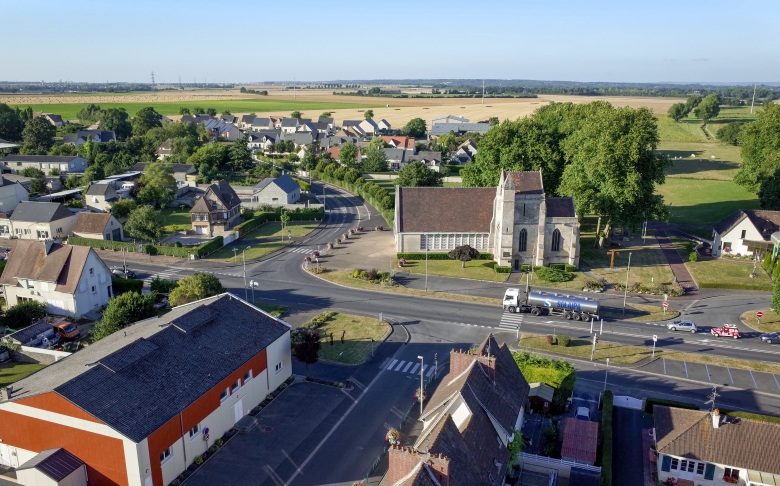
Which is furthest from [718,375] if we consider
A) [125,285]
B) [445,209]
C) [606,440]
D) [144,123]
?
[144,123]

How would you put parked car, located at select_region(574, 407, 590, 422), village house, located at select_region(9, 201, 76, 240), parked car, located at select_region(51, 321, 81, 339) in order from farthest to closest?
village house, located at select_region(9, 201, 76, 240) < parked car, located at select_region(51, 321, 81, 339) < parked car, located at select_region(574, 407, 590, 422)

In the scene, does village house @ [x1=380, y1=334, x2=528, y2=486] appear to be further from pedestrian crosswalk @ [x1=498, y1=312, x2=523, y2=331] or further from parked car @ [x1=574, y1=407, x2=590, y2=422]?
pedestrian crosswalk @ [x1=498, y1=312, x2=523, y2=331]

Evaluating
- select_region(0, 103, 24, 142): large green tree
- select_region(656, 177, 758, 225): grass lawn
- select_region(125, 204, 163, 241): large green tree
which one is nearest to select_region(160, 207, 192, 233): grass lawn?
select_region(125, 204, 163, 241): large green tree

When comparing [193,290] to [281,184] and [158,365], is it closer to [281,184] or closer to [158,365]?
[158,365]

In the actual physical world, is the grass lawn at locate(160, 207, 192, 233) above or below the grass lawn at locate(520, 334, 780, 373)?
above

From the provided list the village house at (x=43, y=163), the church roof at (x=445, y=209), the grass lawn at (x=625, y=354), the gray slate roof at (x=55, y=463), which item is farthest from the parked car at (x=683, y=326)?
the village house at (x=43, y=163)

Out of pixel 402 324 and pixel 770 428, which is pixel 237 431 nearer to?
pixel 402 324

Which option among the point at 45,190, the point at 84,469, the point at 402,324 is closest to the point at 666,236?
the point at 402,324
